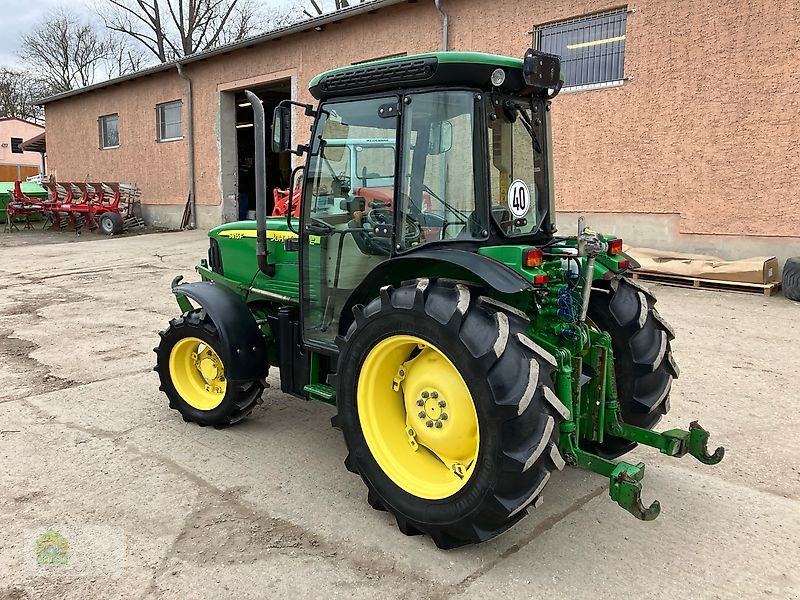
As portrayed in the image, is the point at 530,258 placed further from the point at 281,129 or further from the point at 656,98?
the point at 656,98

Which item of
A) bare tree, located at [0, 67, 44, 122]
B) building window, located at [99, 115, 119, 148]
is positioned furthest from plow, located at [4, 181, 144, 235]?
bare tree, located at [0, 67, 44, 122]

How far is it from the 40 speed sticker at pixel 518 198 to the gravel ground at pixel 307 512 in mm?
1472

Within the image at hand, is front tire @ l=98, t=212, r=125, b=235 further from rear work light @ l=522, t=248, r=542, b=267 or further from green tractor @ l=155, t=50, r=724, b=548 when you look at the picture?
rear work light @ l=522, t=248, r=542, b=267

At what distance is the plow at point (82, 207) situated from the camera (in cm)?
1889

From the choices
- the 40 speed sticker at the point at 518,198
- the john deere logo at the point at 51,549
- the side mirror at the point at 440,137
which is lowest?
the john deere logo at the point at 51,549

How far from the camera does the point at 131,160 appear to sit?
67.7ft

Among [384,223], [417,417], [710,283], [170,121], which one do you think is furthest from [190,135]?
[417,417]

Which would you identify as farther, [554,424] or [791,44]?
[791,44]

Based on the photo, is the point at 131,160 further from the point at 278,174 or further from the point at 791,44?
the point at 791,44

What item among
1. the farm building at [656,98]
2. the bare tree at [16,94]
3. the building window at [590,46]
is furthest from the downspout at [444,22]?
the bare tree at [16,94]

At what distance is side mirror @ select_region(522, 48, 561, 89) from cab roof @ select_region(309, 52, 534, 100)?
10cm

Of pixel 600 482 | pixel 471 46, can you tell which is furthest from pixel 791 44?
pixel 600 482

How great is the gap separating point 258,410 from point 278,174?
15.6 metres

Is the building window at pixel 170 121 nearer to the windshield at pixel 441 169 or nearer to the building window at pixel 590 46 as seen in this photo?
the building window at pixel 590 46
